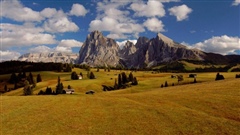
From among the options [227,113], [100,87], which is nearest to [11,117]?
[227,113]

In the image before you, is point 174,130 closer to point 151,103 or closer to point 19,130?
point 151,103

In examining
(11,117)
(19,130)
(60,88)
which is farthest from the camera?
(60,88)

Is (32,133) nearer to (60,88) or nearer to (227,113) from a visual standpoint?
(227,113)

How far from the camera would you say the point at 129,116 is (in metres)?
46.5

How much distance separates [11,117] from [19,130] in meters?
9.00

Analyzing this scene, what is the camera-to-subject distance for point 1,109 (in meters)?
57.8

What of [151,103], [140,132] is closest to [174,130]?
[140,132]

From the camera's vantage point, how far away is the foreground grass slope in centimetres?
4034

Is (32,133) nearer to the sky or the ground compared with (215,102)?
nearer to the ground

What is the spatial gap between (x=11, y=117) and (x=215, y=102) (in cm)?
4406

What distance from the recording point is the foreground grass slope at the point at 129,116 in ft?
132

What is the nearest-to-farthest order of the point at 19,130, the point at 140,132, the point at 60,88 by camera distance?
1. the point at 140,132
2. the point at 19,130
3. the point at 60,88

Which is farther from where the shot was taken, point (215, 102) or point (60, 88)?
point (60, 88)

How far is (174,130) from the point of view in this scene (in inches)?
1539
